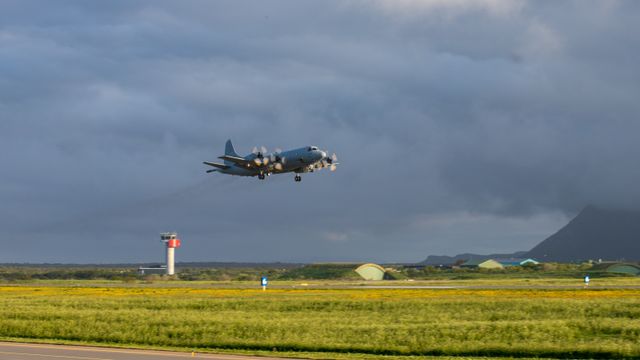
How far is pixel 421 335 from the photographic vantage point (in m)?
43.0

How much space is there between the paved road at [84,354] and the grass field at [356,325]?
3.93 metres

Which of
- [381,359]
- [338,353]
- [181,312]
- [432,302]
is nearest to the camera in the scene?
[381,359]

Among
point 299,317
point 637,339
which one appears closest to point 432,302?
point 299,317

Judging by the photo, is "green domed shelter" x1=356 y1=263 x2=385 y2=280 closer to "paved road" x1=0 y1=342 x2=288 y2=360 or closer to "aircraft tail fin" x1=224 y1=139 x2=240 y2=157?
"aircraft tail fin" x1=224 y1=139 x2=240 y2=157

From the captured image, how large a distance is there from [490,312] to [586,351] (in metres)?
18.4

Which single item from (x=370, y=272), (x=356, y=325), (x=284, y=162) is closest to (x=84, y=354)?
(x=356, y=325)

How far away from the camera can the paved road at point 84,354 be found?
3356 cm

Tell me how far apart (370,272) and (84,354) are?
453 ft

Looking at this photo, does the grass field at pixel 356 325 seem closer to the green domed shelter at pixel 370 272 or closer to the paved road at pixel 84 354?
the paved road at pixel 84 354

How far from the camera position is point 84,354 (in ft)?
116

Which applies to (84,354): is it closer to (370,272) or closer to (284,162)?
(284,162)

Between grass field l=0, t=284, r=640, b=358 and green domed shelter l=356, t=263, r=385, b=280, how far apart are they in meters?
96.4

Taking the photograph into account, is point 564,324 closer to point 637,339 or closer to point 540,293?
point 637,339

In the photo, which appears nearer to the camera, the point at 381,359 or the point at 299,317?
the point at 381,359
